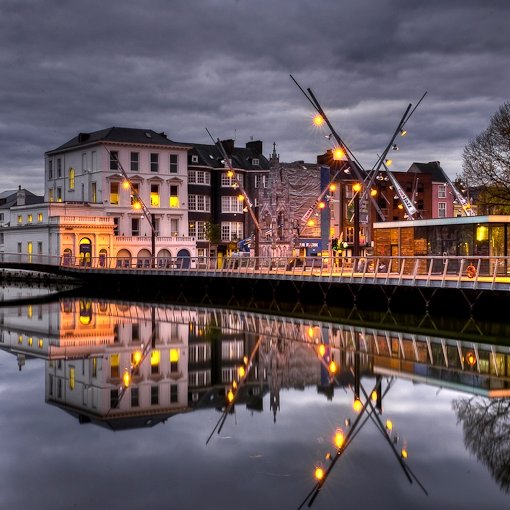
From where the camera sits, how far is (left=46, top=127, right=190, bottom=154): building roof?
291ft

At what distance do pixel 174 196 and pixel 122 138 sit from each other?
8.49 m

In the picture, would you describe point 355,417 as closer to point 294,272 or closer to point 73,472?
point 73,472

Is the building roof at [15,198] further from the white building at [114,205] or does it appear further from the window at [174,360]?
the window at [174,360]

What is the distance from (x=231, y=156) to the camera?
96.6 m

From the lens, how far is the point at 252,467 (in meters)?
15.0

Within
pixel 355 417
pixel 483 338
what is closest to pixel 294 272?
pixel 483 338

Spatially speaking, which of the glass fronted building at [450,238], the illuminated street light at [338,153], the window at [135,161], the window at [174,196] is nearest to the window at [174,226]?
the window at [174,196]

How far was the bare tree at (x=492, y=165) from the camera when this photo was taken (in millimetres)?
57875

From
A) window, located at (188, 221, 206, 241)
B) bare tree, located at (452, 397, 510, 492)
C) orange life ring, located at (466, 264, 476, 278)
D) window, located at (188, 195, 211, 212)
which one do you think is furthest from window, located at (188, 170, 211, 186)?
bare tree, located at (452, 397, 510, 492)

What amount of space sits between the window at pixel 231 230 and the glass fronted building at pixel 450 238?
1820 inches

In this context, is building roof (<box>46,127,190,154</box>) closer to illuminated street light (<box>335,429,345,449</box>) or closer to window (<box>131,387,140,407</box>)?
window (<box>131,387,140,407</box>)

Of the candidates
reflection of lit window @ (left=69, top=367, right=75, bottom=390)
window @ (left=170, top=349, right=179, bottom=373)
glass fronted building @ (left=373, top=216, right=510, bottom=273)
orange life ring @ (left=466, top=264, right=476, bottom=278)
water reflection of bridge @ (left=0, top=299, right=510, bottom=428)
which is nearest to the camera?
water reflection of bridge @ (left=0, top=299, right=510, bottom=428)

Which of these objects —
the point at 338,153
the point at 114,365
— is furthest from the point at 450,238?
the point at 114,365

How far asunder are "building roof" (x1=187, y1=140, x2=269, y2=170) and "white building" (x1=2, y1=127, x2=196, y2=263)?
3930 millimetres
